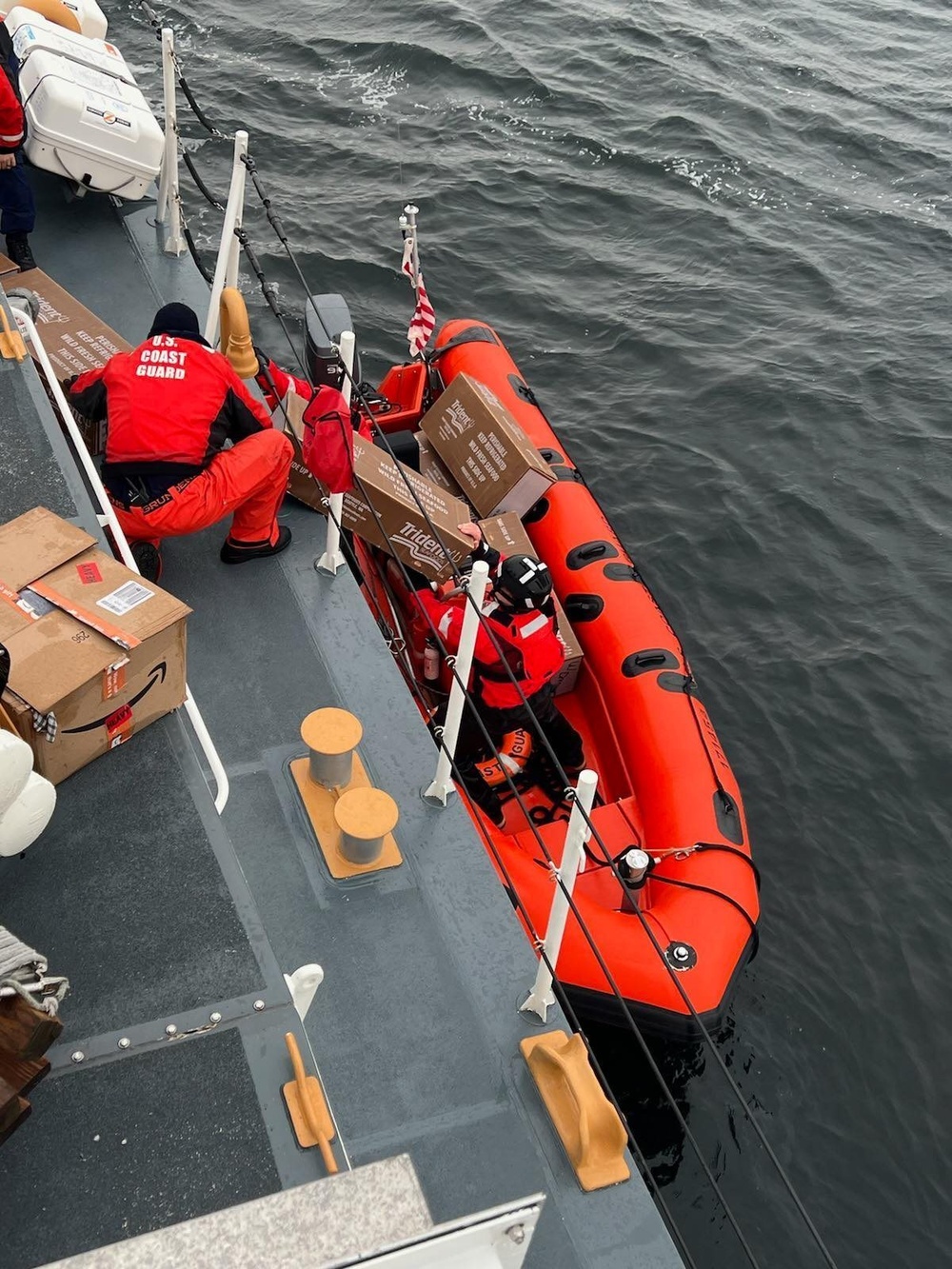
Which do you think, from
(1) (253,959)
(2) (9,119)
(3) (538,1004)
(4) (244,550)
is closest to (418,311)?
(2) (9,119)

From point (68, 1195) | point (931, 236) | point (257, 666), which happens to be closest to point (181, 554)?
point (257, 666)

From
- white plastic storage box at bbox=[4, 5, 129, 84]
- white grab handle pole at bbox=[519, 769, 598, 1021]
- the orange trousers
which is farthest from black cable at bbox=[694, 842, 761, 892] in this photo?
white plastic storage box at bbox=[4, 5, 129, 84]

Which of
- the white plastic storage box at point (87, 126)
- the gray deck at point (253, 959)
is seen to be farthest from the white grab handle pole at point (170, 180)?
the gray deck at point (253, 959)

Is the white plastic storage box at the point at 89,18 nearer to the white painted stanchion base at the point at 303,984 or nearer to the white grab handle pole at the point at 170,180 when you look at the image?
the white grab handle pole at the point at 170,180

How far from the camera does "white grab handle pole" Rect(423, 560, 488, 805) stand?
4.10m

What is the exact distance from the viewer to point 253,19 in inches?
658

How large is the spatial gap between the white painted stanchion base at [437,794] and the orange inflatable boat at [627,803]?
0.43 meters

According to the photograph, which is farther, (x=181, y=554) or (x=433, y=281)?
(x=433, y=281)

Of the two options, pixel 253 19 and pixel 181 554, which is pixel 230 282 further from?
pixel 253 19

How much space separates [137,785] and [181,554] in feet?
8.01

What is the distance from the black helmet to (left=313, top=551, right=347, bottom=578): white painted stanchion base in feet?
2.62

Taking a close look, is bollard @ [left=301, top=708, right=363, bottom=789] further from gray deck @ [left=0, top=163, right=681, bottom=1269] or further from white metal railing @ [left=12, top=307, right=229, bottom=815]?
white metal railing @ [left=12, top=307, right=229, bottom=815]

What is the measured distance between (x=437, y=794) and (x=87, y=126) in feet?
17.2

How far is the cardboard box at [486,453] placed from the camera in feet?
23.9
